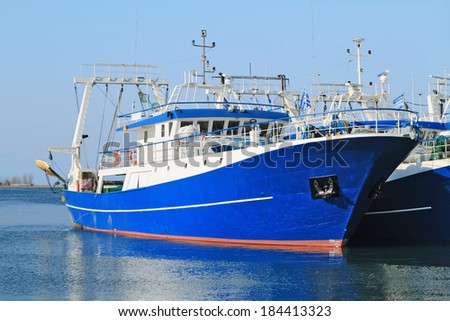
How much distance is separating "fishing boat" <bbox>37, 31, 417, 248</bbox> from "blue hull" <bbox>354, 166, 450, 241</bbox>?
6.66 ft

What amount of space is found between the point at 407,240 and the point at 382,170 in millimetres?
4871

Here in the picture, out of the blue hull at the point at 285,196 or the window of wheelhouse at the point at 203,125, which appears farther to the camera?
the window of wheelhouse at the point at 203,125

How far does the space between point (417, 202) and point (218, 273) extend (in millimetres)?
8950

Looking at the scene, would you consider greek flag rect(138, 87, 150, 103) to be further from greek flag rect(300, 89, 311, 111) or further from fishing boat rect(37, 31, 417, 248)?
greek flag rect(300, 89, 311, 111)

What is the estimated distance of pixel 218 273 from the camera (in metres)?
15.4

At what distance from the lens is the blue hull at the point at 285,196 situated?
17.5m

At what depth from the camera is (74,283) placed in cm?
1461

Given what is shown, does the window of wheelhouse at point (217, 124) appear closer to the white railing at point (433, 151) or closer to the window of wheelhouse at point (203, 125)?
the window of wheelhouse at point (203, 125)

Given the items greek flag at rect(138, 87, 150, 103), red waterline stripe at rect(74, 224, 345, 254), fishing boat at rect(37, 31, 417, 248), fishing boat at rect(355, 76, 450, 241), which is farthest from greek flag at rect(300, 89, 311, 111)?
greek flag at rect(138, 87, 150, 103)

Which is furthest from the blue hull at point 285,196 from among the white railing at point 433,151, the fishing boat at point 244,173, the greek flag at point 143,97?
the greek flag at point 143,97

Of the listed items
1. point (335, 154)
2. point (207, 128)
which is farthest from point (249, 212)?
point (207, 128)

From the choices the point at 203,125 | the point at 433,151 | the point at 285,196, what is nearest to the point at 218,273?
the point at 285,196

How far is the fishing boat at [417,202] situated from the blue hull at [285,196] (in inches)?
135
